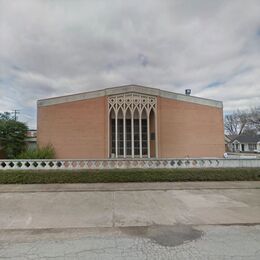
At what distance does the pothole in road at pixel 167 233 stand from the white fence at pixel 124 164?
17.0ft

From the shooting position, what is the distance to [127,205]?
601cm

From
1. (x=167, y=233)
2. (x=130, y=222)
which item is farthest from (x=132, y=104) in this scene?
(x=167, y=233)

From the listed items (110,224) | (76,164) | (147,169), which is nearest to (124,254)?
(110,224)

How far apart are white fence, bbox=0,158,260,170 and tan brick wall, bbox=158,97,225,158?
458 cm

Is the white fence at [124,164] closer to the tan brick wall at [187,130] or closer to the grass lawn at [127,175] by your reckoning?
the grass lawn at [127,175]

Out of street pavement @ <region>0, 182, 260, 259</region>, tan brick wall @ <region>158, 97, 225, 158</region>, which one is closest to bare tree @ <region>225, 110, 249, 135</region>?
tan brick wall @ <region>158, 97, 225, 158</region>

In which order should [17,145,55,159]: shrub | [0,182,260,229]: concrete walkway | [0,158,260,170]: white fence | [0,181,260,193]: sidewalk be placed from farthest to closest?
1. [17,145,55,159]: shrub
2. [0,158,260,170]: white fence
3. [0,181,260,193]: sidewalk
4. [0,182,260,229]: concrete walkway

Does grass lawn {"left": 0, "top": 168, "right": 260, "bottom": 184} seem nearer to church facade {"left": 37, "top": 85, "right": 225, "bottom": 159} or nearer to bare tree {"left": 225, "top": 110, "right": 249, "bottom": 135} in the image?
church facade {"left": 37, "top": 85, "right": 225, "bottom": 159}

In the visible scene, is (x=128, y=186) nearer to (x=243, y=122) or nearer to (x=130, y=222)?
(x=130, y=222)

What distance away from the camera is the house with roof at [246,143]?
4505cm

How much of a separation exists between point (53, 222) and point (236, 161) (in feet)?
28.9

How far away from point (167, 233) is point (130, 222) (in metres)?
0.98

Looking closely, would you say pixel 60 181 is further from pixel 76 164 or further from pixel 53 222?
pixel 53 222

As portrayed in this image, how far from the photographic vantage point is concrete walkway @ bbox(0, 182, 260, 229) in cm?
478
